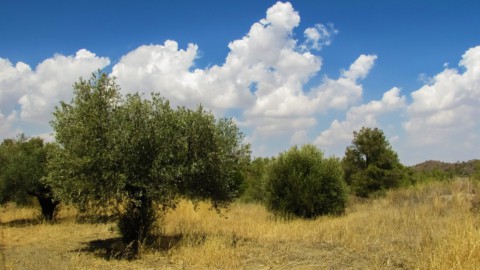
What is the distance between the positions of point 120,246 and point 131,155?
4.03m

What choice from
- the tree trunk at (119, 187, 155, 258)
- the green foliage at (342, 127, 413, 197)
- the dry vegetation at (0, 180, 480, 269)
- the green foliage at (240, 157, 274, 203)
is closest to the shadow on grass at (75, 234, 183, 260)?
the dry vegetation at (0, 180, 480, 269)

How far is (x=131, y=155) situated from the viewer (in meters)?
14.2

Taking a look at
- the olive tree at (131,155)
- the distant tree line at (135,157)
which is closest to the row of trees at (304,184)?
the distant tree line at (135,157)

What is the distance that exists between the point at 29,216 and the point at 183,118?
1762 cm

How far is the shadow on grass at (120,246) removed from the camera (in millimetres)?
14953

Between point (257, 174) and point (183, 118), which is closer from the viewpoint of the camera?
point (183, 118)

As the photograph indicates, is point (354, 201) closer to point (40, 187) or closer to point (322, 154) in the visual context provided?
point (322, 154)

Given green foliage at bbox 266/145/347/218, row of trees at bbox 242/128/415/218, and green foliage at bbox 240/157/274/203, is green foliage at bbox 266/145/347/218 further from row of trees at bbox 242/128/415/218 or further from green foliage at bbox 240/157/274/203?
green foliage at bbox 240/157/274/203

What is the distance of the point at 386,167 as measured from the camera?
35.9 m

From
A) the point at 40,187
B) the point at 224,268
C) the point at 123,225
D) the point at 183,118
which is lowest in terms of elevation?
the point at 224,268

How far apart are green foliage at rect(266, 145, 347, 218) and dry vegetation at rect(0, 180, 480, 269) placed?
5.64 feet

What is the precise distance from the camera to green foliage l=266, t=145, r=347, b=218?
2377cm

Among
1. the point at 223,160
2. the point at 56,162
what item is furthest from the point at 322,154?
the point at 56,162

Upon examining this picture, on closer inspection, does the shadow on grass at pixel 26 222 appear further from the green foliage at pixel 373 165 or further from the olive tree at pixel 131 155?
the green foliage at pixel 373 165
